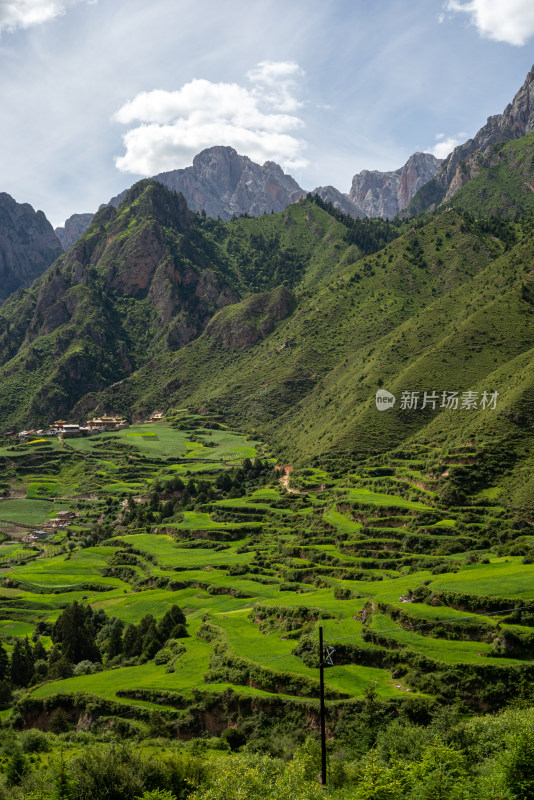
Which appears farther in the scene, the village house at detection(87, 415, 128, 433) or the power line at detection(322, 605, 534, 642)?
the village house at detection(87, 415, 128, 433)

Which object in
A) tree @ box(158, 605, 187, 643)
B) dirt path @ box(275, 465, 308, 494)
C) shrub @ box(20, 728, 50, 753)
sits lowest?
shrub @ box(20, 728, 50, 753)

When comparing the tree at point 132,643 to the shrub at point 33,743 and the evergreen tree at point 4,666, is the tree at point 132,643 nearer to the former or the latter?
the evergreen tree at point 4,666

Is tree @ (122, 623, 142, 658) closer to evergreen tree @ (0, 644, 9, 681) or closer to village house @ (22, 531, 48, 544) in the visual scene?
evergreen tree @ (0, 644, 9, 681)

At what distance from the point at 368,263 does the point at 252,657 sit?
A: 163m

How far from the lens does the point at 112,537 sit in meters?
113

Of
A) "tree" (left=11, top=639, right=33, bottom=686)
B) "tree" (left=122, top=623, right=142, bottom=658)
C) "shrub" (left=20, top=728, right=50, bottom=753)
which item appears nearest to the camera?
"shrub" (left=20, top=728, right=50, bottom=753)

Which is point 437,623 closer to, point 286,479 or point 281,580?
point 281,580

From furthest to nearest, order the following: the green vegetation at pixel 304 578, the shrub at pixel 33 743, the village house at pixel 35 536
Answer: the village house at pixel 35 536 < the shrub at pixel 33 743 < the green vegetation at pixel 304 578

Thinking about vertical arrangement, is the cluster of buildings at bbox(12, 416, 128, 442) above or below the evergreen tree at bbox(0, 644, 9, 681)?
above

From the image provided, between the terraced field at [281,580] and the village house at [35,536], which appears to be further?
the village house at [35,536]

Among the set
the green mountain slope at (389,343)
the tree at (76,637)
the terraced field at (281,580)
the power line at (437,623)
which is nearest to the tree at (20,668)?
the terraced field at (281,580)

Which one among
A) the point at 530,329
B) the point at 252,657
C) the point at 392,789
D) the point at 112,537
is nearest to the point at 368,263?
the point at 530,329

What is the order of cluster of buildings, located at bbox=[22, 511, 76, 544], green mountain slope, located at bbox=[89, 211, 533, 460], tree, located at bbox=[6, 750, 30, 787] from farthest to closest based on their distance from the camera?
cluster of buildings, located at bbox=[22, 511, 76, 544]
green mountain slope, located at bbox=[89, 211, 533, 460]
tree, located at bbox=[6, 750, 30, 787]

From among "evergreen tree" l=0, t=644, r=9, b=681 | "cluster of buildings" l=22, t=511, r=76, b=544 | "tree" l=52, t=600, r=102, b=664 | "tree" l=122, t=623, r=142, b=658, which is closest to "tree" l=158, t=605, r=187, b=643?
"tree" l=122, t=623, r=142, b=658
